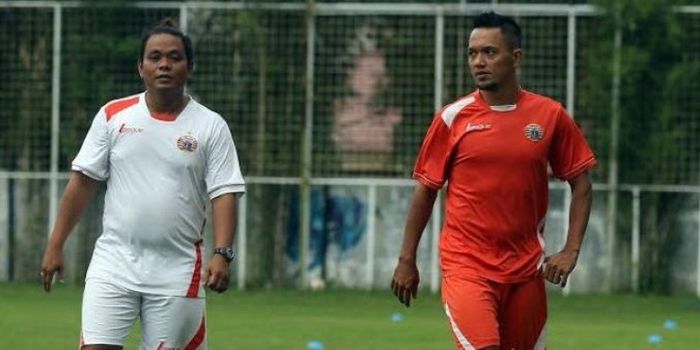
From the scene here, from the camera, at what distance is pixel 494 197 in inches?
365

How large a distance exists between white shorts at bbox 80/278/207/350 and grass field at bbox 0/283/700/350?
20.2 ft

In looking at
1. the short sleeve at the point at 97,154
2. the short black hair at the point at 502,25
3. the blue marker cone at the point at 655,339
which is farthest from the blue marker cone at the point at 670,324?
the short sleeve at the point at 97,154

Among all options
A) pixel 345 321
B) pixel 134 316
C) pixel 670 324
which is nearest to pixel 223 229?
pixel 134 316

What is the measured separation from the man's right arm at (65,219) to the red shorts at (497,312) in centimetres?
173

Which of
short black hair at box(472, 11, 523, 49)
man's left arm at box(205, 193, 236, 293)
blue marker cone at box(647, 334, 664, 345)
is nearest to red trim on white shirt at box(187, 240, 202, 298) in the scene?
man's left arm at box(205, 193, 236, 293)

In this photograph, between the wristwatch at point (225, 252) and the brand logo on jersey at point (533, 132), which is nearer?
the wristwatch at point (225, 252)

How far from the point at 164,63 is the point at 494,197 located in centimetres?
163

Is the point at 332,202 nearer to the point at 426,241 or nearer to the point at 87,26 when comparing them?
the point at 426,241

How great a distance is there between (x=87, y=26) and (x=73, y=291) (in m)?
3.68

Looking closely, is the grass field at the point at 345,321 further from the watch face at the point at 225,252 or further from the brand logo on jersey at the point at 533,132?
the watch face at the point at 225,252

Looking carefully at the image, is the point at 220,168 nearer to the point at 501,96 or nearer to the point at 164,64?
the point at 164,64

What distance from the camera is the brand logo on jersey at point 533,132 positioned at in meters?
9.31

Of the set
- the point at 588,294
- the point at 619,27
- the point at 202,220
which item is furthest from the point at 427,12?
the point at 202,220

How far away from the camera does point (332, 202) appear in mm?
24453
